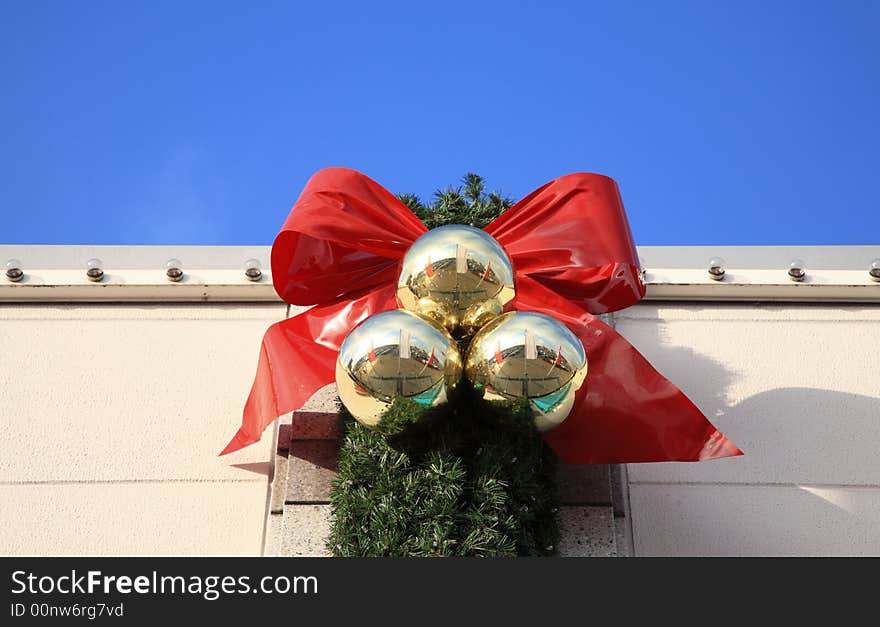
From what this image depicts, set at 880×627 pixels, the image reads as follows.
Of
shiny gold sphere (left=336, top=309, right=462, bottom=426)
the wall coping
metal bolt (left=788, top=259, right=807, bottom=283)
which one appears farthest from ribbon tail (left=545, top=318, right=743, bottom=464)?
metal bolt (left=788, top=259, right=807, bottom=283)

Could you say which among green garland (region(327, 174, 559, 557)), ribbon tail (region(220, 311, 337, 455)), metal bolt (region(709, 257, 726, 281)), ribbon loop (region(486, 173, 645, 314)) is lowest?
green garland (region(327, 174, 559, 557))

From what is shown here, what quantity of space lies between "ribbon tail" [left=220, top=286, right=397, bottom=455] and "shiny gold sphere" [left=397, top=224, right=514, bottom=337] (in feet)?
1.35

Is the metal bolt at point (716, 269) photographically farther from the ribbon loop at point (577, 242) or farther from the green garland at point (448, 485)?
the green garland at point (448, 485)

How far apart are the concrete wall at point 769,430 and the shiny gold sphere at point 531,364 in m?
1.00

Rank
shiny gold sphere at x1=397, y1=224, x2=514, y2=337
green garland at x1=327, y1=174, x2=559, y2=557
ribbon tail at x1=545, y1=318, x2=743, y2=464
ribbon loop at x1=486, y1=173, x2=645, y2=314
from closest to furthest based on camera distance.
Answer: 1. green garland at x1=327, y1=174, x2=559, y2=557
2. shiny gold sphere at x1=397, y1=224, x2=514, y2=337
3. ribbon tail at x1=545, y1=318, x2=743, y2=464
4. ribbon loop at x1=486, y1=173, x2=645, y2=314

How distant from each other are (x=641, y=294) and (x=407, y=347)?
51.1 inches

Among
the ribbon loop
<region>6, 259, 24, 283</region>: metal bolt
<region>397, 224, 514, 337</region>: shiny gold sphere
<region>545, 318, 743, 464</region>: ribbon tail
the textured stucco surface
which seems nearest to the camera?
<region>397, 224, 514, 337</region>: shiny gold sphere

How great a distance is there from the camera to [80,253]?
5898mm

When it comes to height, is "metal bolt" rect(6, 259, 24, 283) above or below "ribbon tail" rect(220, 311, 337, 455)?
above

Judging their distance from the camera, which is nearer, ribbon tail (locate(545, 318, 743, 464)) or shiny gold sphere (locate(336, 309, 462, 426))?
shiny gold sphere (locate(336, 309, 462, 426))

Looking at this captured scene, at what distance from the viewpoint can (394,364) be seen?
386cm

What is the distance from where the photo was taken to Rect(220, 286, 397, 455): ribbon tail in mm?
4512

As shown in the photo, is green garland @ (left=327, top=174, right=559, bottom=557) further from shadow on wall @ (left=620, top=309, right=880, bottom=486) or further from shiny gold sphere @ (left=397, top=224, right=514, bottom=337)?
shadow on wall @ (left=620, top=309, right=880, bottom=486)

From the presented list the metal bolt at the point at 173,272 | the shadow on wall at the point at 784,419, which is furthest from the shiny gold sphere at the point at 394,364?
the metal bolt at the point at 173,272
